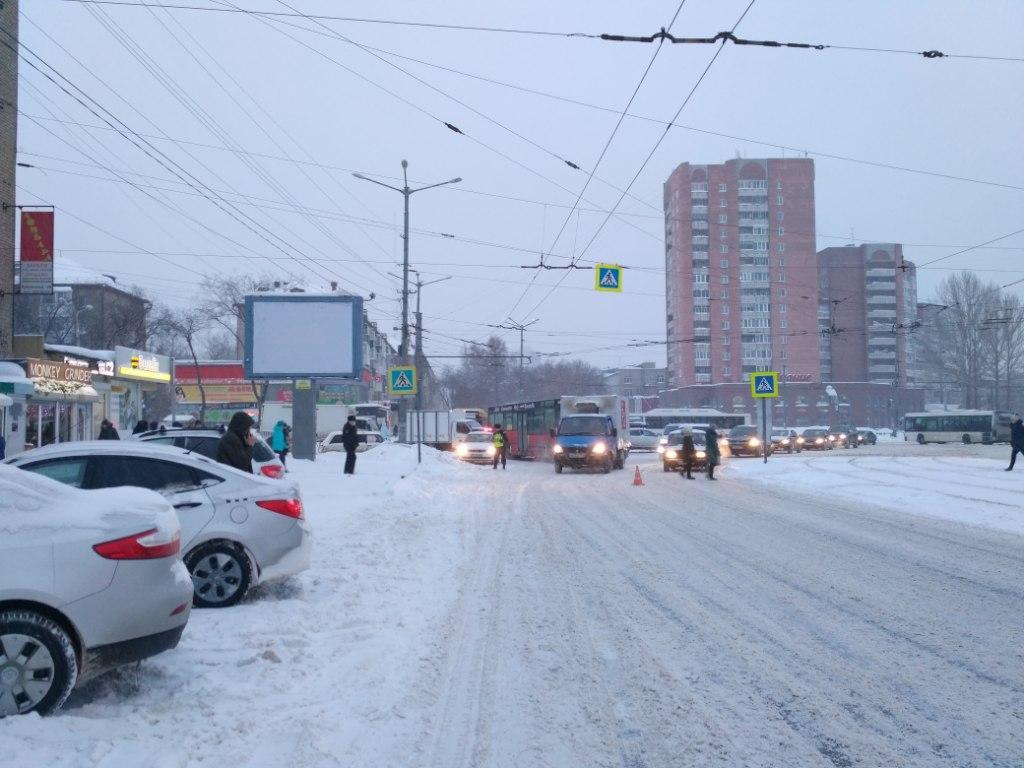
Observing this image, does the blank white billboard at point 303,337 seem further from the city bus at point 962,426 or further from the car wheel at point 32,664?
the city bus at point 962,426

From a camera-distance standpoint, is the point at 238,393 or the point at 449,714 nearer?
the point at 449,714

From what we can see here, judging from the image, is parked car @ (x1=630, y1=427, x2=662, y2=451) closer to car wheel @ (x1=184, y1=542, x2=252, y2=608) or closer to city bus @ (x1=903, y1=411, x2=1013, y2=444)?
city bus @ (x1=903, y1=411, x2=1013, y2=444)

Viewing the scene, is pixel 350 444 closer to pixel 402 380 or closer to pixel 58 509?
pixel 402 380

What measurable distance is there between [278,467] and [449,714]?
840 cm

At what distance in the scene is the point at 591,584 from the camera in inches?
390

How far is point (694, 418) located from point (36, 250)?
5906 cm

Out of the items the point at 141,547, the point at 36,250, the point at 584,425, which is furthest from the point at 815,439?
the point at 141,547

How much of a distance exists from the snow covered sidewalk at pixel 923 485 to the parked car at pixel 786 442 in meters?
19.9

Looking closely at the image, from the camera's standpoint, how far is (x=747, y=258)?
286 ft

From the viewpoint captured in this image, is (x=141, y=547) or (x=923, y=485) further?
(x=923, y=485)

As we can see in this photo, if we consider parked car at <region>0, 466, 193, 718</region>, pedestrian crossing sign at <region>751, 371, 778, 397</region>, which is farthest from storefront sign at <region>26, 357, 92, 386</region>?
parked car at <region>0, 466, 193, 718</region>

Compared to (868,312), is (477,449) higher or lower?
lower

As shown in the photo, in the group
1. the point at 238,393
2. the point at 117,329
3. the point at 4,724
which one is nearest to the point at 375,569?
the point at 4,724

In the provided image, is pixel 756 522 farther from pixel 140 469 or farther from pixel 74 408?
pixel 74 408
